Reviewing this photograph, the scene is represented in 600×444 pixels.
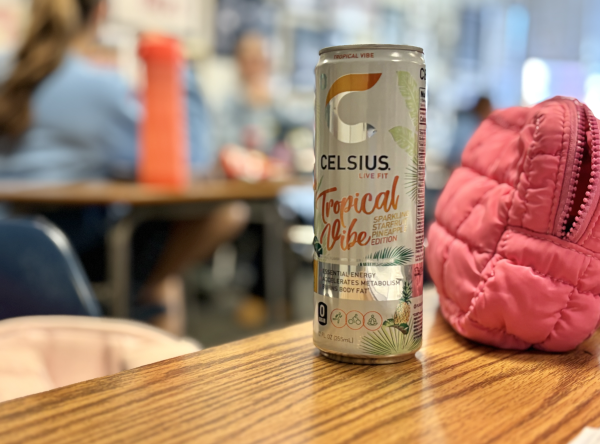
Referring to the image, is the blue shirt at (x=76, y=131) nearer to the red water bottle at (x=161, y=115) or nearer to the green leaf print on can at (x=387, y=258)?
the red water bottle at (x=161, y=115)

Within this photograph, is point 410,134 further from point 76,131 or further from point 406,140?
point 76,131

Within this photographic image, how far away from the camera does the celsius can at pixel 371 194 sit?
0.36m

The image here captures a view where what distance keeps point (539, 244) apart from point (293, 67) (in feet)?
14.3

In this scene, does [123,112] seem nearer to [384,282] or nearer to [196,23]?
[384,282]

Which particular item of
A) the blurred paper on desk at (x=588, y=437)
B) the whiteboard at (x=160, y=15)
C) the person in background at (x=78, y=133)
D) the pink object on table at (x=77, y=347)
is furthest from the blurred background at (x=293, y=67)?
the blurred paper on desk at (x=588, y=437)

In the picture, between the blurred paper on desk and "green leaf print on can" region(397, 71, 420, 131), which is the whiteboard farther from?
the blurred paper on desk

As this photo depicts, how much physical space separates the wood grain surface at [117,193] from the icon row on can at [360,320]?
914 mm

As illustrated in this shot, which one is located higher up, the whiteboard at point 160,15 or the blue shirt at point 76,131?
the whiteboard at point 160,15

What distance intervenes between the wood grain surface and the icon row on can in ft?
3.00

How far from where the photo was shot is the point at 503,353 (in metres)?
0.40

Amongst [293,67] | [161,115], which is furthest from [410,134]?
[293,67]

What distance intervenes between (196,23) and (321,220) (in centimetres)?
386

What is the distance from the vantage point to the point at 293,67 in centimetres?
454

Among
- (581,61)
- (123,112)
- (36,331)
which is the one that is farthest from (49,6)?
(581,61)
